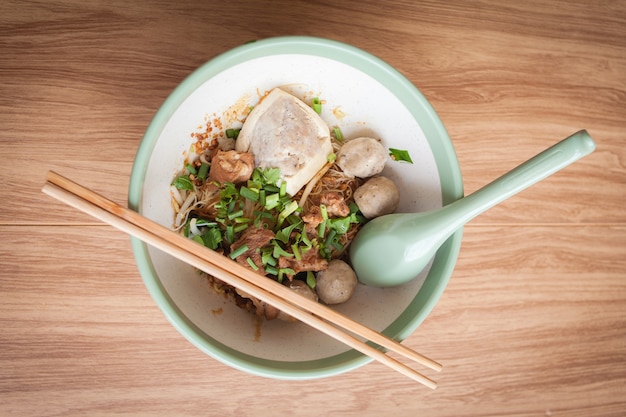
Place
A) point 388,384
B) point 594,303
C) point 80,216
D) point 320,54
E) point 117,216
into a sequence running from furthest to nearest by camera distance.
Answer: point 594,303
point 388,384
point 80,216
point 320,54
point 117,216

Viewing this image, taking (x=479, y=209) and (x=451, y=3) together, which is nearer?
(x=479, y=209)

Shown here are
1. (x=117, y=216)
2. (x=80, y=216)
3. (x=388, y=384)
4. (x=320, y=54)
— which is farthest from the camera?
(x=388, y=384)

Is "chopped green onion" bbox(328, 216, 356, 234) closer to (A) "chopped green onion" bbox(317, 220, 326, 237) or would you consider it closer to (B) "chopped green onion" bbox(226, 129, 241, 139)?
(A) "chopped green onion" bbox(317, 220, 326, 237)

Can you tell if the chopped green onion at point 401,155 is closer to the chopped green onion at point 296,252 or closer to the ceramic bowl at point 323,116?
the ceramic bowl at point 323,116

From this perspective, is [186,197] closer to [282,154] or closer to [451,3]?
[282,154]

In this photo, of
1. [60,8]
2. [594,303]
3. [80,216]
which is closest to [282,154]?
[80,216]

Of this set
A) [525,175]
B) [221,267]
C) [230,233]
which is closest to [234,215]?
[230,233]

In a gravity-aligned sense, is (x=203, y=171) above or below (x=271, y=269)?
above

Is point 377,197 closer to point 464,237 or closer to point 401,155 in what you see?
point 401,155
